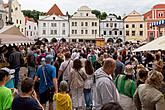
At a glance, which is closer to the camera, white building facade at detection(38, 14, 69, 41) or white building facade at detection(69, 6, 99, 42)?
white building facade at detection(38, 14, 69, 41)

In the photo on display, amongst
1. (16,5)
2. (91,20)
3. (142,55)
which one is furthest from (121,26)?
(142,55)

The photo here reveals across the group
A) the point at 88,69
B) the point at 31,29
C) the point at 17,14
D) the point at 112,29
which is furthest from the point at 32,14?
the point at 88,69

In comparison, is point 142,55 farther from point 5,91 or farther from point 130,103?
point 5,91

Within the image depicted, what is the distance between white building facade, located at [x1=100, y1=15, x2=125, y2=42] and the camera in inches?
3664

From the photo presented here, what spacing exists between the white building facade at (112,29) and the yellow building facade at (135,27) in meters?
1.39

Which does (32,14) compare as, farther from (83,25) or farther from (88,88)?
(88,88)

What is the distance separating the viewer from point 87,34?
92.7 metres

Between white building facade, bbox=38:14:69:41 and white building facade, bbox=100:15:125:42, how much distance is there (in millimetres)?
10032

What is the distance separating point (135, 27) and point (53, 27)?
22.1 meters

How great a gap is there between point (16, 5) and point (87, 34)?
20.2 metres

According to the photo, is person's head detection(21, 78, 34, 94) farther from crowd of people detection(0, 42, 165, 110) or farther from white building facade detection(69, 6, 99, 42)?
white building facade detection(69, 6, 99, 42)

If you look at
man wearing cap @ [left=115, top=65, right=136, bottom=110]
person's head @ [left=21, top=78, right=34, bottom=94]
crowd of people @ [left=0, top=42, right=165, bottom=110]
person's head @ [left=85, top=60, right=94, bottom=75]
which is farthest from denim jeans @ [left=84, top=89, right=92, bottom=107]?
person's head @ [left=21, top=78, right=34, bottom=94]

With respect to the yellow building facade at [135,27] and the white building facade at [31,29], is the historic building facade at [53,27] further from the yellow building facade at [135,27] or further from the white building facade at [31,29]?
the yellow building facade at [135,27]

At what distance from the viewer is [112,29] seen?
92.7 metres
